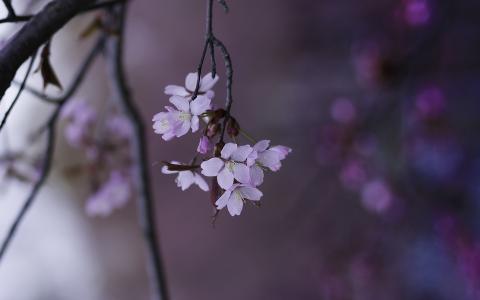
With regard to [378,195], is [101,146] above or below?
above

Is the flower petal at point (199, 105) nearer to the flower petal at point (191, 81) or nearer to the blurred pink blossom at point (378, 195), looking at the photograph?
the flower petal at point (191, 81)

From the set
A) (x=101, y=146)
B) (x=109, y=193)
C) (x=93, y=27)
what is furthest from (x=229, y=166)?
(x=109, y=193)

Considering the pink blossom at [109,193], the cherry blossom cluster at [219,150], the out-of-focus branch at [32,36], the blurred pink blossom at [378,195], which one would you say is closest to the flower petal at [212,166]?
the cherry blossom cluster at [219,150]

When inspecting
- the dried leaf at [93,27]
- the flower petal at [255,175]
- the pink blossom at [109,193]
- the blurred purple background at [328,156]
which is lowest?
the blurred purple background at [328,156]

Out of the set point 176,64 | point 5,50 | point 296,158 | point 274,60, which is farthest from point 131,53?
point 5,50

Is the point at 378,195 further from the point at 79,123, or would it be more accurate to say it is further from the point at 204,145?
the point at 204,145

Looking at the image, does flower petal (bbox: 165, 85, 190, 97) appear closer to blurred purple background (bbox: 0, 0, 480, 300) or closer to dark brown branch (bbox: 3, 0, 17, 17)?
dark brown branch (bbox: 3, 0, 17, 17)
